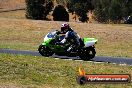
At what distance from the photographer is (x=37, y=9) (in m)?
71.1

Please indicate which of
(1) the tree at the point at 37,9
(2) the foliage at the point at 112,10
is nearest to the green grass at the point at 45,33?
(1) the tree at the point at 37,9

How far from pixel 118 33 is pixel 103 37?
2.41m

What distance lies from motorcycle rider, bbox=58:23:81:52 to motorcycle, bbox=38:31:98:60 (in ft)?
0.68

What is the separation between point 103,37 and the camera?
149ft

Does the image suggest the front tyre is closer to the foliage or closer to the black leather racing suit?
the black leather racing suit

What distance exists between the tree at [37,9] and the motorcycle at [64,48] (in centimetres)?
4561

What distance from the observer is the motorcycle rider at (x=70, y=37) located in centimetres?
2392

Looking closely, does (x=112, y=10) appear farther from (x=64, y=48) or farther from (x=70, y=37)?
(x=70, y=37)

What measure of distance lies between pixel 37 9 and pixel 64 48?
1844 inches

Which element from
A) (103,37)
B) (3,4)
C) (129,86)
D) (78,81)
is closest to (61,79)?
(78,81)

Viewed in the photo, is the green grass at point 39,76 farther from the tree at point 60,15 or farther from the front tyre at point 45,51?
the tree at point 60,15

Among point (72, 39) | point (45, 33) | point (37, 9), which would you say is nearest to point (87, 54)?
point (72, 39)

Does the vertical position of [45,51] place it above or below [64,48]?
below

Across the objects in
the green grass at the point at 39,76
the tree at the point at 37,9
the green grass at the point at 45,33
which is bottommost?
the green grass at the point at 45,33
